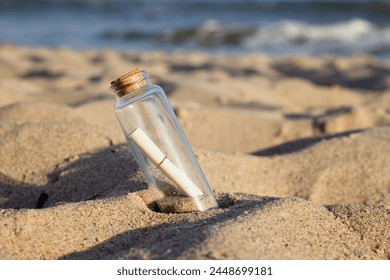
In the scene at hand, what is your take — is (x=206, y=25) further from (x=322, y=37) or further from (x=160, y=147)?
(x=160, y=147)

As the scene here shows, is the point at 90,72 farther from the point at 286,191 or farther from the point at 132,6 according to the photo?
the point at 132,6

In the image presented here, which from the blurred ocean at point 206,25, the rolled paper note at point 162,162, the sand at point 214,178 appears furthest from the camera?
the blurred ocean at point 206,25

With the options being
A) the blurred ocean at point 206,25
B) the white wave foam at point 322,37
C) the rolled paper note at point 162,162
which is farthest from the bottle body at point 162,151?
the white wave foam at point 322,37

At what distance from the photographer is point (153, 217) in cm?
189

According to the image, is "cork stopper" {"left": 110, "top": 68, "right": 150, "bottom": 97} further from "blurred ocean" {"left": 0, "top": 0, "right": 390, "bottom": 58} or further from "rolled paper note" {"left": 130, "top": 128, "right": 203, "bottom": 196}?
"blurred ocean" {"left": 0, "top": 0, "right": 390, "bottom": 58}

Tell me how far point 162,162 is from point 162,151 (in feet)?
A: 0.14

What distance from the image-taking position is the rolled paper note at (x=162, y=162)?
1867 millimetres

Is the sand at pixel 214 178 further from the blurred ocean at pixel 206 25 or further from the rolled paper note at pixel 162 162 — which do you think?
the blurred ocean at pixel 206 25

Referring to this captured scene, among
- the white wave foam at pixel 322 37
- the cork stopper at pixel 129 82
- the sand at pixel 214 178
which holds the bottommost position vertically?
the white wave foam at pixel 322 37

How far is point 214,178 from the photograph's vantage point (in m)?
2.55

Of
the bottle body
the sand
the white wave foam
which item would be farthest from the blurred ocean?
the bottle body
